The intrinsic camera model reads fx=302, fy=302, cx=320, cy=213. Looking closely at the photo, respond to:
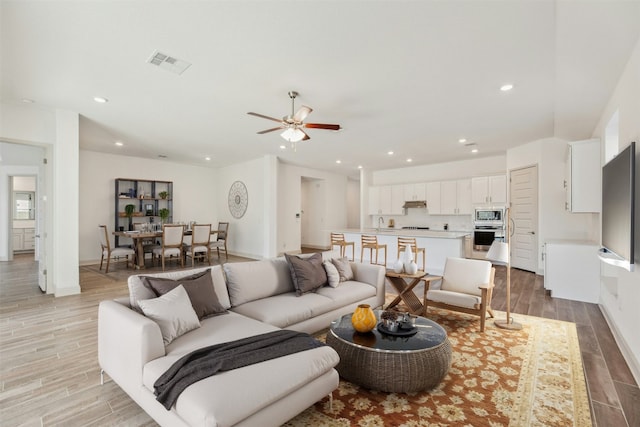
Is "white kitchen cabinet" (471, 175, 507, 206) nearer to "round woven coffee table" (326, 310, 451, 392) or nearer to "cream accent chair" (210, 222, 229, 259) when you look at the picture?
"round woven coffee table" (326, 310, 451, 392)

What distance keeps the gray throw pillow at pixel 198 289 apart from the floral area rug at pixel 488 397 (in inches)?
43.3

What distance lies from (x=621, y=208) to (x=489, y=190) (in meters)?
5.12

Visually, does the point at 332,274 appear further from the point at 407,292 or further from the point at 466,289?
the point at 466,289

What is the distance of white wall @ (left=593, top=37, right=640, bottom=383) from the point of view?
2.51 m

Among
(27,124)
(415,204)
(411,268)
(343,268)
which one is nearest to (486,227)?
(415,204)

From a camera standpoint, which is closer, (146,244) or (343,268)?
(343,268)

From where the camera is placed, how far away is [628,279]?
2.86m

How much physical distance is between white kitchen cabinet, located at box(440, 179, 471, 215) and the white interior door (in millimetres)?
1168

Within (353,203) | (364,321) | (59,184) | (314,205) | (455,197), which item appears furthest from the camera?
(353,203)

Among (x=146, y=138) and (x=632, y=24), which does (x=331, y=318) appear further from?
(x=146, y=138)

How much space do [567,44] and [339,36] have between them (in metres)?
1.99

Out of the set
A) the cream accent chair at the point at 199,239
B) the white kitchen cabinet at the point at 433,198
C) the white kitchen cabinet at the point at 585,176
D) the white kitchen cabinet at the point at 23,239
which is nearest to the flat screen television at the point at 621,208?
the white kitchen cabinet at the point at 585,176

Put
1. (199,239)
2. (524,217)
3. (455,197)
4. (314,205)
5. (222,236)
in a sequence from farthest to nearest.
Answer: (314,205), (222,236), (455,197), (199,239), (524,217)

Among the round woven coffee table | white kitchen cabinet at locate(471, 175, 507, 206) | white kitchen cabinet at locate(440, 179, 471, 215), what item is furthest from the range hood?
the round woven coffee table
